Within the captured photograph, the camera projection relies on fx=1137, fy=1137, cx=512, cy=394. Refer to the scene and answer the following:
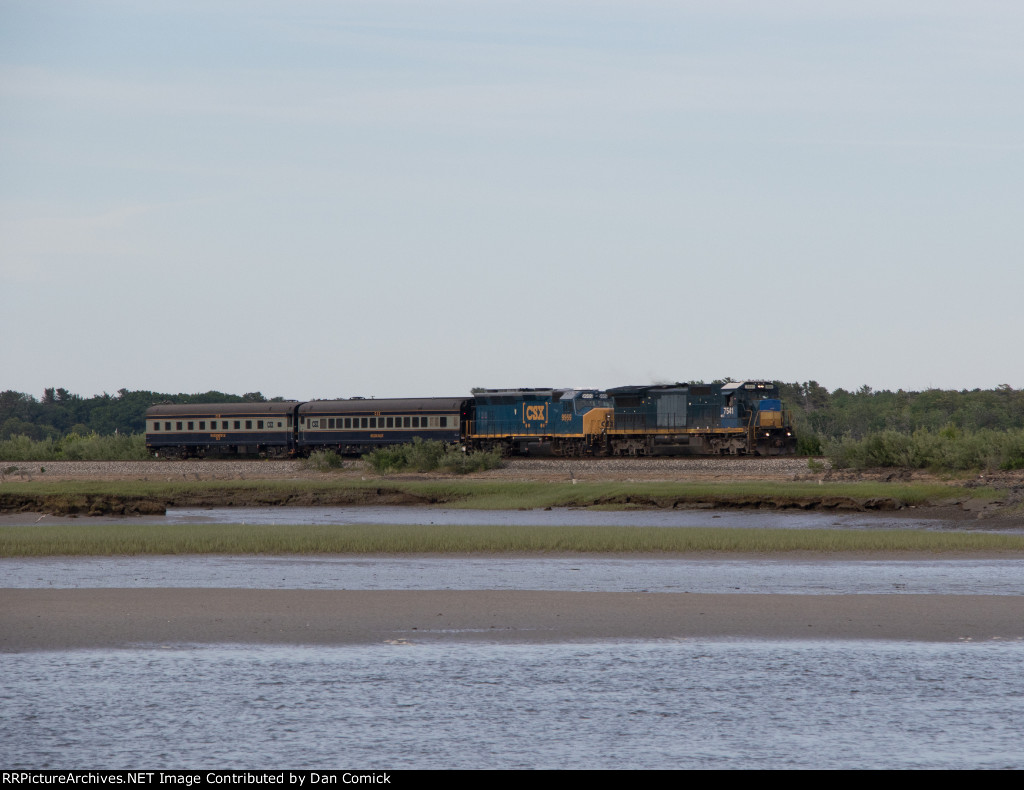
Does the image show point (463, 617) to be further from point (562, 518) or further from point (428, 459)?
point (428, 459)

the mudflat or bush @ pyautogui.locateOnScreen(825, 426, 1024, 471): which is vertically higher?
bush @ pyautogui.locateOnScreen(825, 426, 1024, 471)

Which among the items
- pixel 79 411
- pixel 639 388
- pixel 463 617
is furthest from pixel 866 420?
pixel 79 411

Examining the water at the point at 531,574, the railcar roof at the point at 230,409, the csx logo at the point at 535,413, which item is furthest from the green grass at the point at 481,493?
the water at the point at 531,574

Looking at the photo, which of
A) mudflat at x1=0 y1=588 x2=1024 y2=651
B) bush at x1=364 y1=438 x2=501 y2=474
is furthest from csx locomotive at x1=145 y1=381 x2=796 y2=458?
mudflat at x1=0 y1=588 x2=1024 y2=651

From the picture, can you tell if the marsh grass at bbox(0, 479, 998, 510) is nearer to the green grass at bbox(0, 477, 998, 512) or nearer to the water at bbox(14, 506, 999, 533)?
the green grass at bbox(0, 477, 998, 512)

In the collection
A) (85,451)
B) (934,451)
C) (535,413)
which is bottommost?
(85,451)

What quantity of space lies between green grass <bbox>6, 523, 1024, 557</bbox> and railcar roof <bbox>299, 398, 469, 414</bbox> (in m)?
31.2

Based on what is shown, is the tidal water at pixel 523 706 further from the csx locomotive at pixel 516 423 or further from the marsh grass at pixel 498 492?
the csx locomotive at pixel 516 423

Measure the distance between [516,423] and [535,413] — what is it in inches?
47.9

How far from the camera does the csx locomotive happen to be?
5450 centimetres

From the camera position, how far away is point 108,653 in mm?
14117

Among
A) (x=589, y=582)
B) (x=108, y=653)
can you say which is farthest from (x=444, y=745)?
(x=589, y=582)

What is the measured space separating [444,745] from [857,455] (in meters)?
42.3

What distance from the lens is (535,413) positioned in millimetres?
59312
